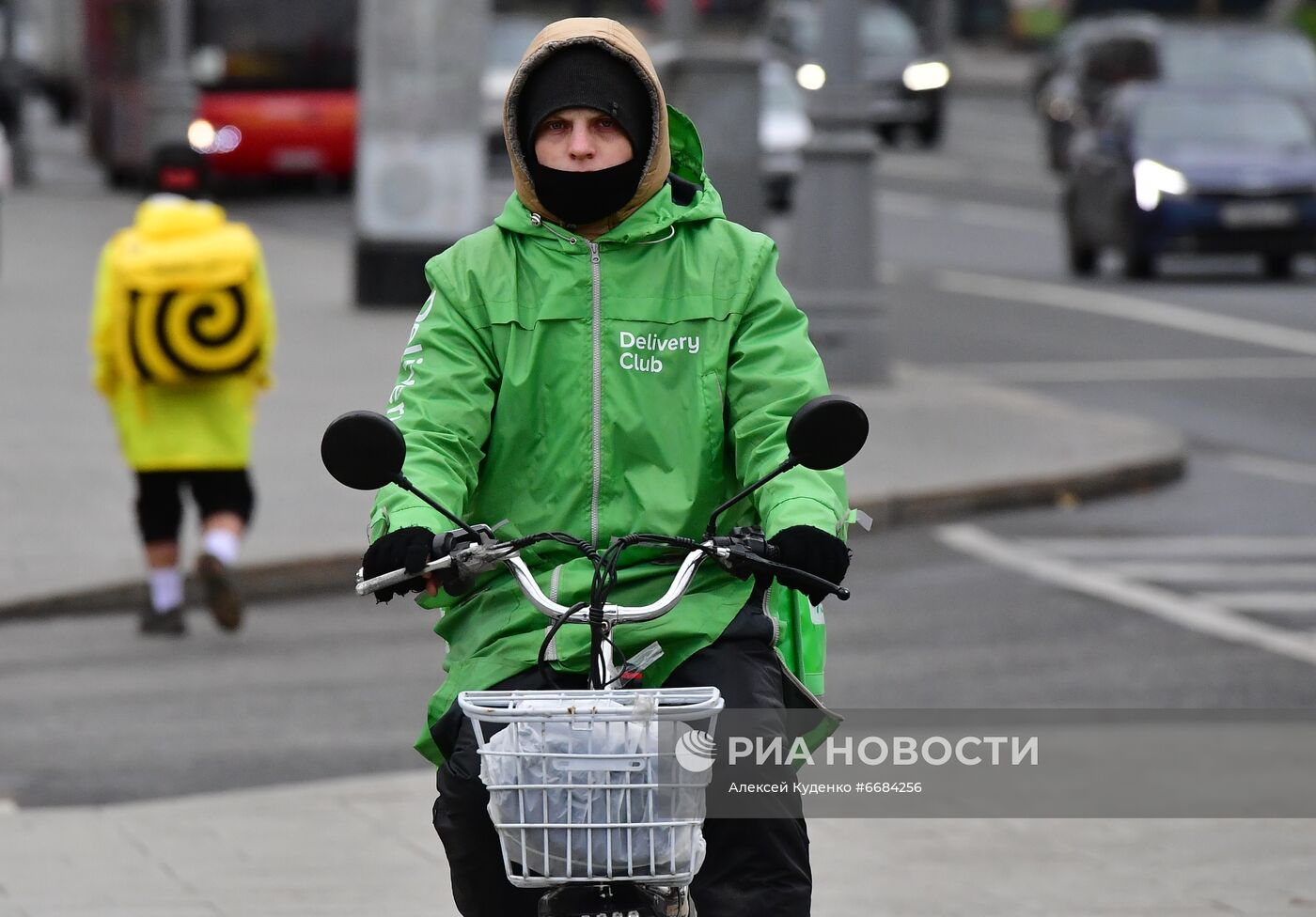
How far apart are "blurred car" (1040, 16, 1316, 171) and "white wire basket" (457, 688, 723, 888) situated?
24161 mm

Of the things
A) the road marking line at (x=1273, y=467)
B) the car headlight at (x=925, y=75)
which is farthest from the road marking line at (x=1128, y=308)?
the car headlight at (x=925, y=75)

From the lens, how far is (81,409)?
14688 millimetres

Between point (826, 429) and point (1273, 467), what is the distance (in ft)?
36.1

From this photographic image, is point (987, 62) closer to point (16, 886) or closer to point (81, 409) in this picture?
point (81, 409)

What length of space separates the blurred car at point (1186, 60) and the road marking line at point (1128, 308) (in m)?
4.61

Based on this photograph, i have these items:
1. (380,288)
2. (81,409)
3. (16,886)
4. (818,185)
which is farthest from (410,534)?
(380,288)

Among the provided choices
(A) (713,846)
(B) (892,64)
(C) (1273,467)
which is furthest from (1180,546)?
(B) (892,64)

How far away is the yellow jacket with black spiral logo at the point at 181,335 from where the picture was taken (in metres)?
9.43

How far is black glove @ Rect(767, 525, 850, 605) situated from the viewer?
3.56m

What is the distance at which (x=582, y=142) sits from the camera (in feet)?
12.6

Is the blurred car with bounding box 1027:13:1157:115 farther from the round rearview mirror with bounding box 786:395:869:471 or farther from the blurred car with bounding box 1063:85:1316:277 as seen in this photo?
the round rearview mirror with bounding box 786:395:869:471

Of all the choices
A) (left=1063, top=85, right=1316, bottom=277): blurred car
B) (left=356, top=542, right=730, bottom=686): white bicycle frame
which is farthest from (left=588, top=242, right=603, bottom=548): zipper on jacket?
(left=1063, top=85, right=1316, bottom=277): blurred car

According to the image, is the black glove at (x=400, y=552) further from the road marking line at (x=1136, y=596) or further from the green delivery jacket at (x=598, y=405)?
the road marking line at (x=1136, y=596)

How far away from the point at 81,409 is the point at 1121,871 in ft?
31.8
